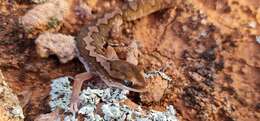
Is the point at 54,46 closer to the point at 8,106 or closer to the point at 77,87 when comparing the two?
the point at 77,87

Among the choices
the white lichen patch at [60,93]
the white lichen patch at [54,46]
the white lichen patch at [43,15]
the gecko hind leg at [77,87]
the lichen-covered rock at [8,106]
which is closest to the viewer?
the lichen-covered rock at [8,106]

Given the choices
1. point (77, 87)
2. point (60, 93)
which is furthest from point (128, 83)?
point (60, 93)

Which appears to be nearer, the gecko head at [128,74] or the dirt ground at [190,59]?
the gecko head at [128,74]

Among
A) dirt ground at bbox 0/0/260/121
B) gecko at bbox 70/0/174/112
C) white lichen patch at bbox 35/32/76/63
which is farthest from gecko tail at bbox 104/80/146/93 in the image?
white lichen patch at bbox 35/32/76/63

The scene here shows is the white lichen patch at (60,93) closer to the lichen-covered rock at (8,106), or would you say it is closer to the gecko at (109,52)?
the gecko at (109,52)

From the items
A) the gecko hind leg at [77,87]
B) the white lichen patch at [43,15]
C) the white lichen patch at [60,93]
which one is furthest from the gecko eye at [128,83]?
the white lichen patch at [43,15]

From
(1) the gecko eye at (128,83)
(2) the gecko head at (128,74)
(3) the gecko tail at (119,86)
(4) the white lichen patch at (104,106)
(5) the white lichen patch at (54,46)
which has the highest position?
(5) the white lichen patch at (54,46)

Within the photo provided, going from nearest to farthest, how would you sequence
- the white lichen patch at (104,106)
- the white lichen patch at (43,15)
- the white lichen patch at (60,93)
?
the white lichen patch at (104,106) < the white lichen patch at (60,93) < the white lichen patch at (43,15)
